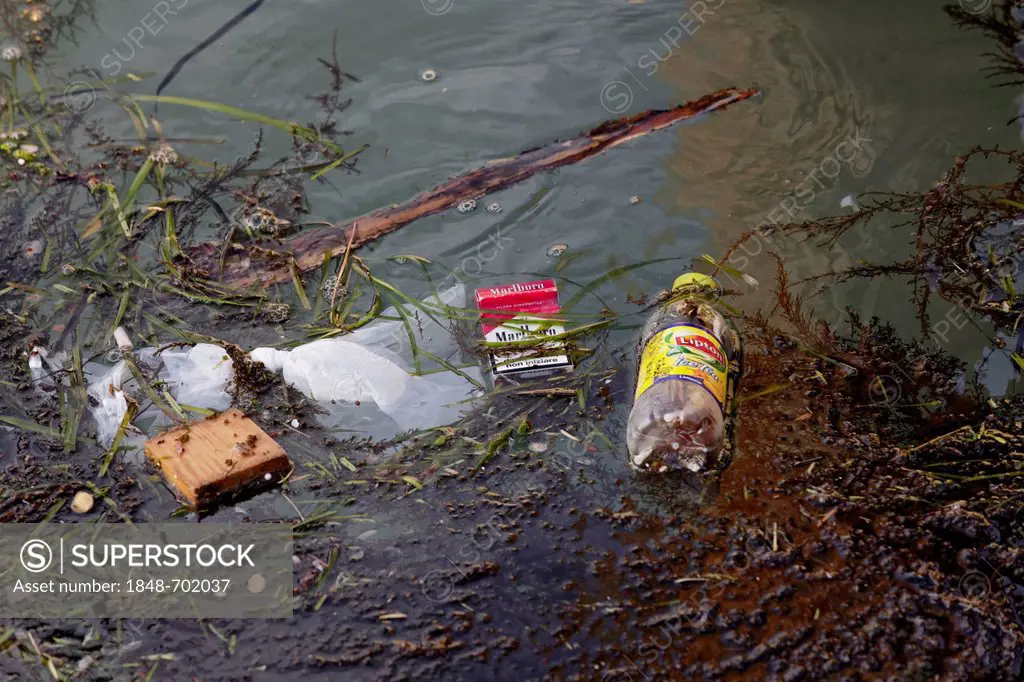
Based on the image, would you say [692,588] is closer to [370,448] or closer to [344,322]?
[370,448]

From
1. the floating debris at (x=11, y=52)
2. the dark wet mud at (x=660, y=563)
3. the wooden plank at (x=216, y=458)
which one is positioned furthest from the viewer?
the floating debris at (x=11, y=52)

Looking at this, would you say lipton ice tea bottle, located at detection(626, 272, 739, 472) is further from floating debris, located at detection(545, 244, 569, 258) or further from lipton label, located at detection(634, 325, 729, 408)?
floating debris, located at detection(545, 244, 569, 258)

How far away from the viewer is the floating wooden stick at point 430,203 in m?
4.16

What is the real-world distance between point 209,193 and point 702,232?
267cm

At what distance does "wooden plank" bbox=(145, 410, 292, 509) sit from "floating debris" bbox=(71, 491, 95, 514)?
0.26 meters

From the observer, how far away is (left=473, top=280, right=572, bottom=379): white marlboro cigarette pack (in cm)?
366

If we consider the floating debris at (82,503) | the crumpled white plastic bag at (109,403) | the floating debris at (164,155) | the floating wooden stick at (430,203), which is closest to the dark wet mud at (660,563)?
the floating debris at (82,503)

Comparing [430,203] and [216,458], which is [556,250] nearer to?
[430,203]

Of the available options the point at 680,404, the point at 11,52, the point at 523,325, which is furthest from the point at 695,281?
the point at 11,52

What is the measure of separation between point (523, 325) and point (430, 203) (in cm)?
107

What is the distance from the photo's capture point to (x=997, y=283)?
3518 millimetres

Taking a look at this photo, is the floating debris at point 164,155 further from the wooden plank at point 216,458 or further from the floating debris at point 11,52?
the wooden plank at point 216,458

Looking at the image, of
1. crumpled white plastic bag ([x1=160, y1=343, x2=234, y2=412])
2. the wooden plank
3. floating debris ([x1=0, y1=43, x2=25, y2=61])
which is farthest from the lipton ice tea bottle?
floating debris ([x1=0, y1=43, x2=25, y2=61])

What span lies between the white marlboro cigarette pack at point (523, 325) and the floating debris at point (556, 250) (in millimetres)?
347
